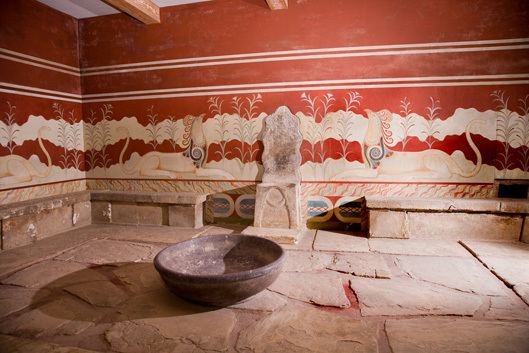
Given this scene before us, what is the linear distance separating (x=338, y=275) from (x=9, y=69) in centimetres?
443

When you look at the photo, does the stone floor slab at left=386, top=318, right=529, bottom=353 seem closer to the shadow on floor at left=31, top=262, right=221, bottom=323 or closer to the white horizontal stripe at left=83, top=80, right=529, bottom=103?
the shadow on floor at left=31, top=262, right=221, bottom=323

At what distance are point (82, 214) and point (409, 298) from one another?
4114mm

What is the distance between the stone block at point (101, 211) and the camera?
4430 mm

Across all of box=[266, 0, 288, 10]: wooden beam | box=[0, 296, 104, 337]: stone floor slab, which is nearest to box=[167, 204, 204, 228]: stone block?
box=[0, 296, 104, 337]: stone floor slab

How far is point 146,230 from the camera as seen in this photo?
4.06 m

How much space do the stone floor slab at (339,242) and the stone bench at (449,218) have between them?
0.26 meters

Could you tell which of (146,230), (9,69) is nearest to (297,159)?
(146,230)

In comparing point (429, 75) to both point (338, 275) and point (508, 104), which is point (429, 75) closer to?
point (508, 104)

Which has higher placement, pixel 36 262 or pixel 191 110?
pixel 191 110

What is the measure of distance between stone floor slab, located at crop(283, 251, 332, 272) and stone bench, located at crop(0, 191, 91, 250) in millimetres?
2934

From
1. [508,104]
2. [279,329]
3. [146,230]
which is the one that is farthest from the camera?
[146,230]

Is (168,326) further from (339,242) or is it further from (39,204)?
(39,204)

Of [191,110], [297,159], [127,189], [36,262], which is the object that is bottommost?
[36,262]

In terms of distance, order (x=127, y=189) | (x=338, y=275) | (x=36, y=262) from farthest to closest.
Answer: (x=127, y=189), (x=36, y=262), (x=338, y=275)
